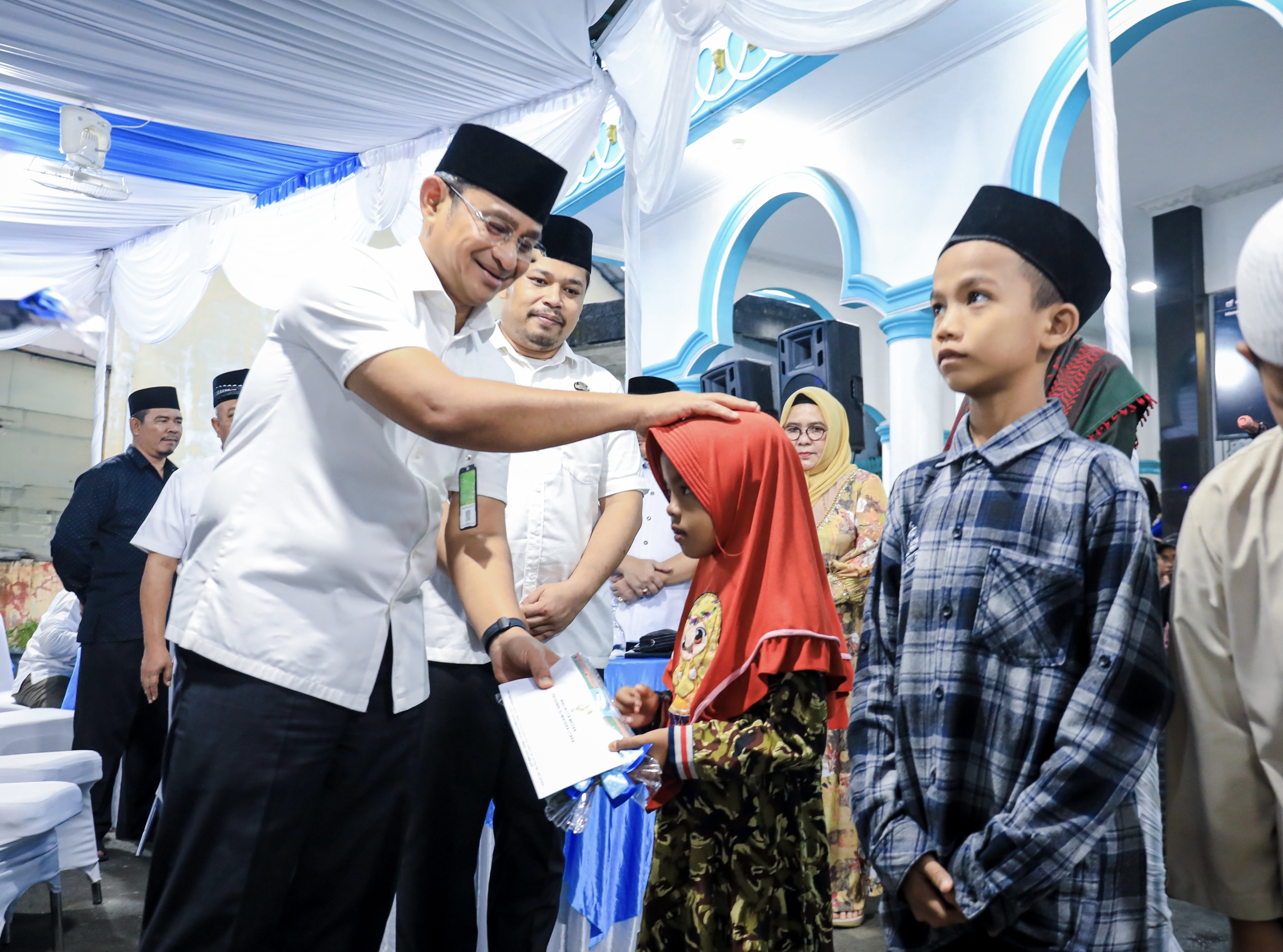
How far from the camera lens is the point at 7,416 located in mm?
9594

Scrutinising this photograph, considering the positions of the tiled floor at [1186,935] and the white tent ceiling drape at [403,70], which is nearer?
the tiled floor at [1186,935]

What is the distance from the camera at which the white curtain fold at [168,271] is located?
6.36m

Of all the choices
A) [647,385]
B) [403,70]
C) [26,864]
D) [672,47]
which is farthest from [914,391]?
[26,864]

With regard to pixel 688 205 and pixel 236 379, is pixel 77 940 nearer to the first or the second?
pixel 236 379

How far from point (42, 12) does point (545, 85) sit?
75.2 inches

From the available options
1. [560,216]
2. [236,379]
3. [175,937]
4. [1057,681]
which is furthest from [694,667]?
[236,379]

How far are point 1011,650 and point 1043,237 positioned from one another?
52cm

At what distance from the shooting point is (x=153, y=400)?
165 inches

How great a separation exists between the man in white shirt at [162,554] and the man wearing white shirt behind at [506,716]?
2002 mm

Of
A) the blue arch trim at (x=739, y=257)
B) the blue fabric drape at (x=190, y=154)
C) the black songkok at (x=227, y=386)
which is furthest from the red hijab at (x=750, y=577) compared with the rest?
the blue fabric drape at (x=190, y=154)

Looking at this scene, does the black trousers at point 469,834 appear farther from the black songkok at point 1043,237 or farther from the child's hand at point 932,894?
the black songkok at point 1043,237

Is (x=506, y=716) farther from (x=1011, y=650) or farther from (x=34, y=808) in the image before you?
(x=34, y=808)

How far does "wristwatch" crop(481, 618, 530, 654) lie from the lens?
157 centimetres

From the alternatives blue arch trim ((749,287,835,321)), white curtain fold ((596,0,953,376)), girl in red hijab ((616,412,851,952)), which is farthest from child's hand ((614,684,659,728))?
blue arch trim ((749,287,835,321))
